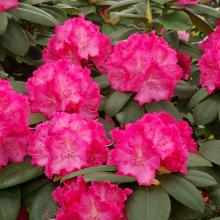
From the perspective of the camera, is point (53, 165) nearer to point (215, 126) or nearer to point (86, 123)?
point (86, 123)

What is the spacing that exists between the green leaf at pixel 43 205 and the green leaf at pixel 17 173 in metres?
0.04

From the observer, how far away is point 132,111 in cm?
166

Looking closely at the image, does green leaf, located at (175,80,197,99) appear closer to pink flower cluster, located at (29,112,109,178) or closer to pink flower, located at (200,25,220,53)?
pink flower, located at (200,25,220,53)

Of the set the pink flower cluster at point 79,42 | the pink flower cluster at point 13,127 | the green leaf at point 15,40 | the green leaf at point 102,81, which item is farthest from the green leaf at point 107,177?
the green leaf at point 15,40

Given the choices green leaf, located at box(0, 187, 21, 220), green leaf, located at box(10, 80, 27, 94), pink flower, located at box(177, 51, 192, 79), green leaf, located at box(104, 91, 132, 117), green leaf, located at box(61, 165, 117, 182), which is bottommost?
pink flower, located at box(177, 51, 192, 79)

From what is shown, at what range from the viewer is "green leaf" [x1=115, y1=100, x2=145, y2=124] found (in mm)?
1638

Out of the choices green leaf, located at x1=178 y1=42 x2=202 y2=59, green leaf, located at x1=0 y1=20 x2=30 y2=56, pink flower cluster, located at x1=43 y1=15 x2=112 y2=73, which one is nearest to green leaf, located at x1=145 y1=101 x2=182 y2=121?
pink flower cluster, located at x1=43 y1=15 x2=112 y2=73

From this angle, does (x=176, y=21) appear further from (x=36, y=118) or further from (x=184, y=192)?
(x=184, y=192)

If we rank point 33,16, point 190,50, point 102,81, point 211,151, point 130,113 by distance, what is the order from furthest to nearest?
1. point 190,50
2. point 33,16
3. point 102,81
4. point 130,113
5. point 211,151

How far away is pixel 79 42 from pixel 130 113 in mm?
297

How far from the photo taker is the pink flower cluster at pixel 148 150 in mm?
1312

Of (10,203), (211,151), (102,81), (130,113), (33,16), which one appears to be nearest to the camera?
(10,203)

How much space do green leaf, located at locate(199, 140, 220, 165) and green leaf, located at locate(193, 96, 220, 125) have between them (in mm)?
155

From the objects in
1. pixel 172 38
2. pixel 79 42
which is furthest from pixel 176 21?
pixel 79 42
